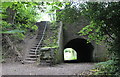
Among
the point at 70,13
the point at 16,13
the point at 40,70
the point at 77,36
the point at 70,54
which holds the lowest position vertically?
the point at 70,54

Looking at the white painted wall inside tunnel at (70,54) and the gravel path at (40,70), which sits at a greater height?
the gravel path at (40,70)

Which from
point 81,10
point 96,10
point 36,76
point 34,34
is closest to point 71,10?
point 81,10

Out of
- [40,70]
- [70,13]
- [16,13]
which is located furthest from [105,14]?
[16,13]

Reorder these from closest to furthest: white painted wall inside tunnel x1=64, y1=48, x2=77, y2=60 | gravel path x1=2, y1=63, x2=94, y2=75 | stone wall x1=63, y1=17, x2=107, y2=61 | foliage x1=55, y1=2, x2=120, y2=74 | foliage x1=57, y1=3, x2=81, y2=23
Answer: foliage x1=55, y1=2, x2=120, y2=74
foliage x1=57, y1=3, x2=81, y2=23
gravel path x1=2, y1=63, x2=94, y2=75
stone wall x1=63, y1=17, x2=107, y2=61
white painted wall inside tunnel x1=64, y1=48, x2=77, y2=60

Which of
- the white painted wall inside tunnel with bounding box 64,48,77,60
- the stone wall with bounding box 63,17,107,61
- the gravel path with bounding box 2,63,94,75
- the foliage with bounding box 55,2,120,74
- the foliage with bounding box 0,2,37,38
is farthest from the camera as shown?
the white painted wall inside tunnel with bounding box 64,48,77,60

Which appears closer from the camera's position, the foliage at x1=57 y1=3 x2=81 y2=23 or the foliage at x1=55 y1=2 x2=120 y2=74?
the foliage at x1=55 y1=2 x2=120 y2=74

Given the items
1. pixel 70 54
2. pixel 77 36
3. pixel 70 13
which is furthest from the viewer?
pixel 70 54

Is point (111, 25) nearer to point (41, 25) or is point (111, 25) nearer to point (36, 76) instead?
point (36, 76)

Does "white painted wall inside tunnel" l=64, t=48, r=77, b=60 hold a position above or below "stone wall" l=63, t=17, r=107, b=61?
below

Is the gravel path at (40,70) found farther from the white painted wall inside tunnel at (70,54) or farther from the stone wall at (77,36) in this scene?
the white painted wall inside tunnel at (70,54)

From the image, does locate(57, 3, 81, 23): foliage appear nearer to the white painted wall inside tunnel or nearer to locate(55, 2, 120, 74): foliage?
locate(55, 2, 120, 74): foliage

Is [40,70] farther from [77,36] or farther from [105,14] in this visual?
[77,36]

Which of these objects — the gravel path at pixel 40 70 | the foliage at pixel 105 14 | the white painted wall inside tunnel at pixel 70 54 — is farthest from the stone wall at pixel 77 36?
the white painted wall inside tunnel at pixel 70 54

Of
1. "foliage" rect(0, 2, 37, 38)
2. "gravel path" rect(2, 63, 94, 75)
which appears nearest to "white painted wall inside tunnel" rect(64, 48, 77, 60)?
"gravel path" rect(2, 63, 94, 75)
